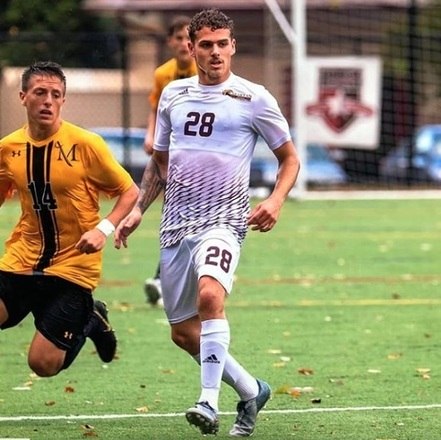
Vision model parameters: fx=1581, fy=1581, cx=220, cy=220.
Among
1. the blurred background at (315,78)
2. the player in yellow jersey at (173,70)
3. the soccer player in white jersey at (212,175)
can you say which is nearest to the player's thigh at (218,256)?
the soccer player in white jersey at (212,175)

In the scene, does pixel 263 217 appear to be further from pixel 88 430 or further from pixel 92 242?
pixel 88 430

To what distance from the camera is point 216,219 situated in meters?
7.93

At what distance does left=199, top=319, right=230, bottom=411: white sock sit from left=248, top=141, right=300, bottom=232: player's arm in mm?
523

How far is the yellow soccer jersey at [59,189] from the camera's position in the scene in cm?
837

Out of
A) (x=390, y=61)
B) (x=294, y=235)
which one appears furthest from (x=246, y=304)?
(x=390, y=61)

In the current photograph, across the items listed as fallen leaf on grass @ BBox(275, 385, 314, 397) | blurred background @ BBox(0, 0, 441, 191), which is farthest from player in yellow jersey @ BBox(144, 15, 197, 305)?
blurred background @ BBox(0, 0, 441, 191)

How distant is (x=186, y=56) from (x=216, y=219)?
549 centimetres

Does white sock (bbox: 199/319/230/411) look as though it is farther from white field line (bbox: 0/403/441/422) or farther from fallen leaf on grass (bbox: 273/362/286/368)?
fallen leaf on grass (bbox: 273/362/286/368)

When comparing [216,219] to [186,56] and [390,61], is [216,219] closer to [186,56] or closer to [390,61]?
[186,56]

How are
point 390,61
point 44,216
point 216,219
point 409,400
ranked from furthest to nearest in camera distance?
point 390,61 < point 409,400 < point 44,216 < point 216,219

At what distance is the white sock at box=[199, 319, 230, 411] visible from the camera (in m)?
7.59

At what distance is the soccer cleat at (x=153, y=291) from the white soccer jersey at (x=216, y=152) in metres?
5.37

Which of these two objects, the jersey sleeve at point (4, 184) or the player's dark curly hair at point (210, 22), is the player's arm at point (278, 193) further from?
the jersey sleeve at point (4, 184)

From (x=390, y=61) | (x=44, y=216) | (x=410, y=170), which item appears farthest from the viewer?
(x=390, y=61)
